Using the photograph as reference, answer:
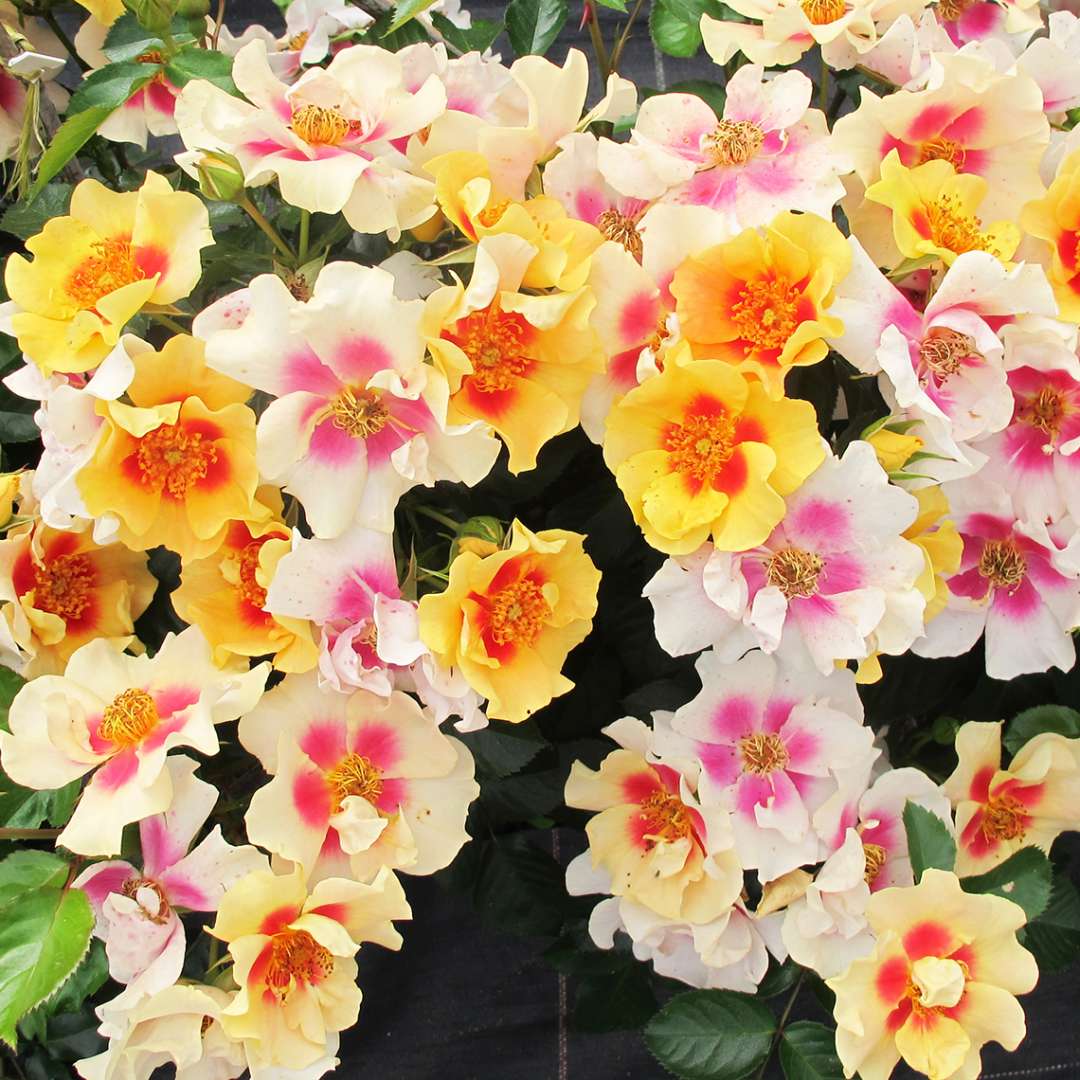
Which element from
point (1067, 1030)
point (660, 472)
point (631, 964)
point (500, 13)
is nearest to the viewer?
point (660, 472)

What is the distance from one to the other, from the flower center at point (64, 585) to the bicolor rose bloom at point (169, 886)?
0.14 m

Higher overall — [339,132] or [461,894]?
[339,132]

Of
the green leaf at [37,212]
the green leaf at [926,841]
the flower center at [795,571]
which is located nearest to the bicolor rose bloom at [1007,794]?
the green leaf at [926,841]

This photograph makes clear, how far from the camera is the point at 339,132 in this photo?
1.91 ft

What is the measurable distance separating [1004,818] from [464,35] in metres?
0.61

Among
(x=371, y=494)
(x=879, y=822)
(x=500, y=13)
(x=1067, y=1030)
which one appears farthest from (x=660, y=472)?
(x=500, y=13)

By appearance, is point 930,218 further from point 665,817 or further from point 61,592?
point 61,592

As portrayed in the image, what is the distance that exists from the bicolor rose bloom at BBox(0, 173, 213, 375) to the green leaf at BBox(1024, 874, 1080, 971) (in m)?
0.64

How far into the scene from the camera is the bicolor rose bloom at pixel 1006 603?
2.21 ft

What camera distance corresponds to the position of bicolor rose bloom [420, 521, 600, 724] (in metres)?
0.55

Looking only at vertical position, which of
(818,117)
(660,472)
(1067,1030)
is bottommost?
(1067,1030)

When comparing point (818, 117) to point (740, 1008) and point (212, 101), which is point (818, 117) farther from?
point (740, 1008)

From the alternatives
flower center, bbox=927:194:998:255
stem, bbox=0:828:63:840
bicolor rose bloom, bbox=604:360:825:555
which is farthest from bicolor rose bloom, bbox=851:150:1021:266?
stem, bbox=0:828:63:840

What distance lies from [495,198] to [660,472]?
0.52 ft
